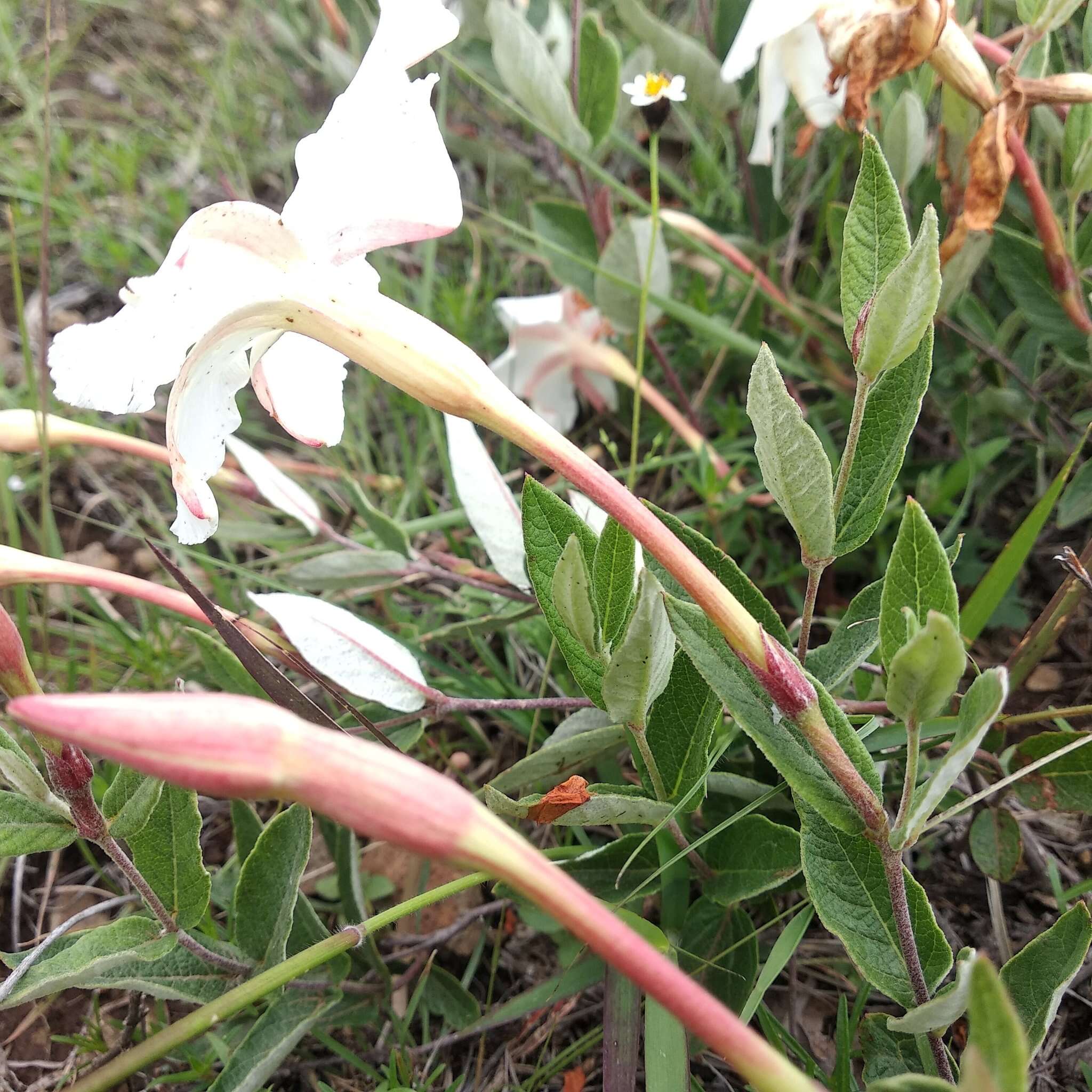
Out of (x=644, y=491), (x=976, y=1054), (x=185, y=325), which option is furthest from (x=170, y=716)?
(x=644, y=491)

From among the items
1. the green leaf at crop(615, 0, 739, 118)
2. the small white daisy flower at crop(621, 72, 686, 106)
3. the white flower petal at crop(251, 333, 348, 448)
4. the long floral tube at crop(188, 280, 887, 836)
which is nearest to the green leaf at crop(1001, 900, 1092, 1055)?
the long floral tube at crop(188, 280, 887, 836)

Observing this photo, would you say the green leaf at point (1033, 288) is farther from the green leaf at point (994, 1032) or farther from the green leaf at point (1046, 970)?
the green leaf at point (994, 1032)

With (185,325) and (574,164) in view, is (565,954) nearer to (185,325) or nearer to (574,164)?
(185,325)

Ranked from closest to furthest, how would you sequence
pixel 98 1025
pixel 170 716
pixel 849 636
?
pixel 170 716 → pixel 849 636 → pixel 98 1025

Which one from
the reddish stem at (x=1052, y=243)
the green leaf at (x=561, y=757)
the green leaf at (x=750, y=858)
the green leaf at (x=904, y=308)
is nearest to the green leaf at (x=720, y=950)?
the green leaf at (x=750, y=858)

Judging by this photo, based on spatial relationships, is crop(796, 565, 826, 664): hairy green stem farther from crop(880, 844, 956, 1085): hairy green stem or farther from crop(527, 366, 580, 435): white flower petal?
crop(527, 366, 580, 435): white flower petal

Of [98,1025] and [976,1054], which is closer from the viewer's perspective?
[976,1054]
